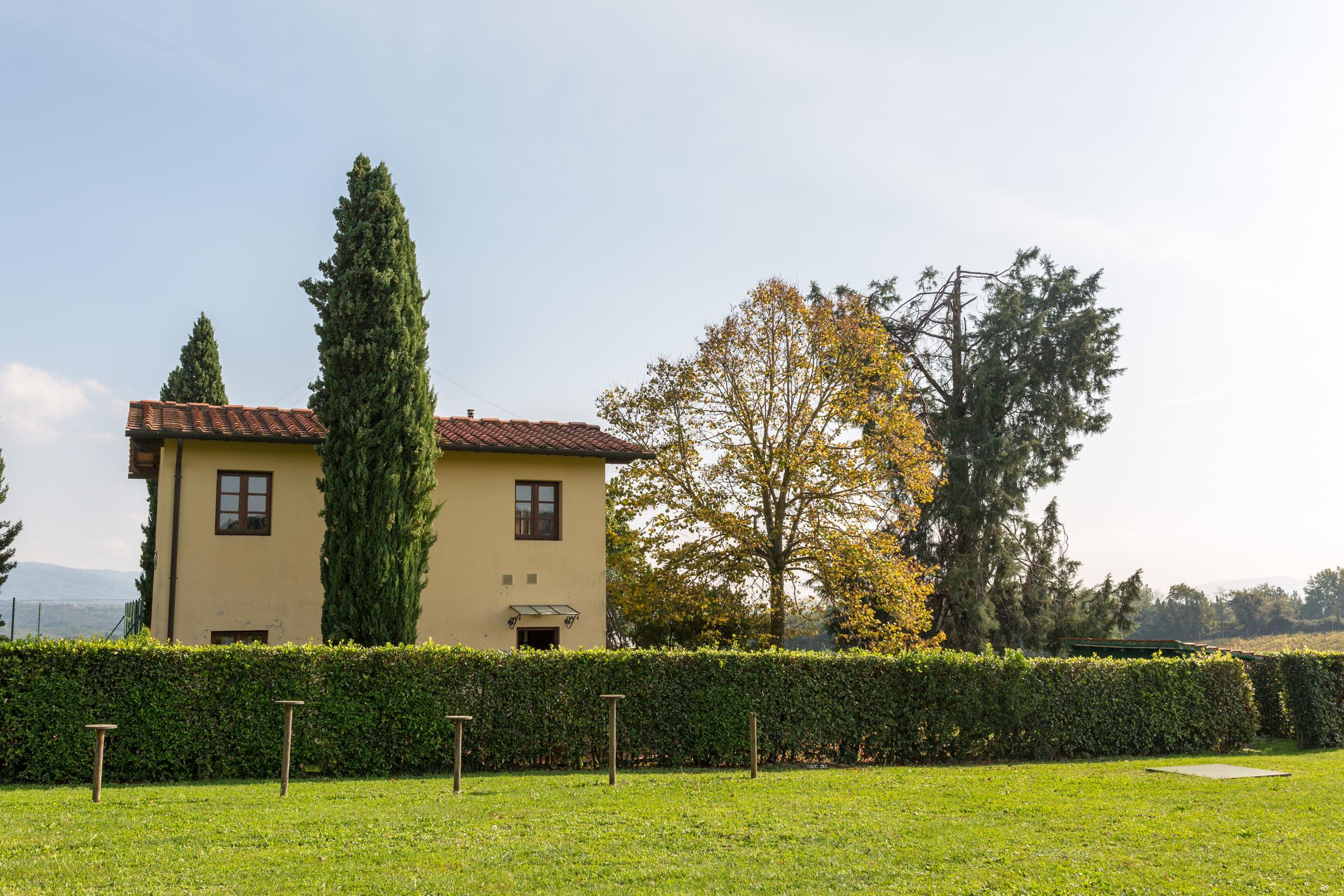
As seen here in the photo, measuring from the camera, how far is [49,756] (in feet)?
39.7

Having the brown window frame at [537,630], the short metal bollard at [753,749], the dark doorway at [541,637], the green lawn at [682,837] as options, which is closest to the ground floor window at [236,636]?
the brown window frame at [537,630]

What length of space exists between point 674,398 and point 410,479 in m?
8.82

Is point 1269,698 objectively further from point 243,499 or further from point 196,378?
point 196,378

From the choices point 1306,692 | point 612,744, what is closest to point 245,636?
point 612,744

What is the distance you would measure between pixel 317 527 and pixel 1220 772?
16.8 m

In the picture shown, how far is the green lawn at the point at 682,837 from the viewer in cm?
742

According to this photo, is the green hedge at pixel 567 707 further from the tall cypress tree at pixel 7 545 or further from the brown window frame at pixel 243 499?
the tall cypress tree at pixel 7 545

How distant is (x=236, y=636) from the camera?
19297 millimetres

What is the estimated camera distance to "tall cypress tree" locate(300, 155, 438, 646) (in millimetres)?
17438

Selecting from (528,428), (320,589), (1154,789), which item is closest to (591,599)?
(528,428)

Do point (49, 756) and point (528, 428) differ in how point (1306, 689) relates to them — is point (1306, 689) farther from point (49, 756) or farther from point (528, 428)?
point (49, 756)

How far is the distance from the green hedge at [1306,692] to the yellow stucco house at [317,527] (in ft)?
45.7

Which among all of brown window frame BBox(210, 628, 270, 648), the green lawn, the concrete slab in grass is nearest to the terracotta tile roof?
brown window frame BBox(210, 628, 270, 648)

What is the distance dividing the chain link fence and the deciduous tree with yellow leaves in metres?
13.3
